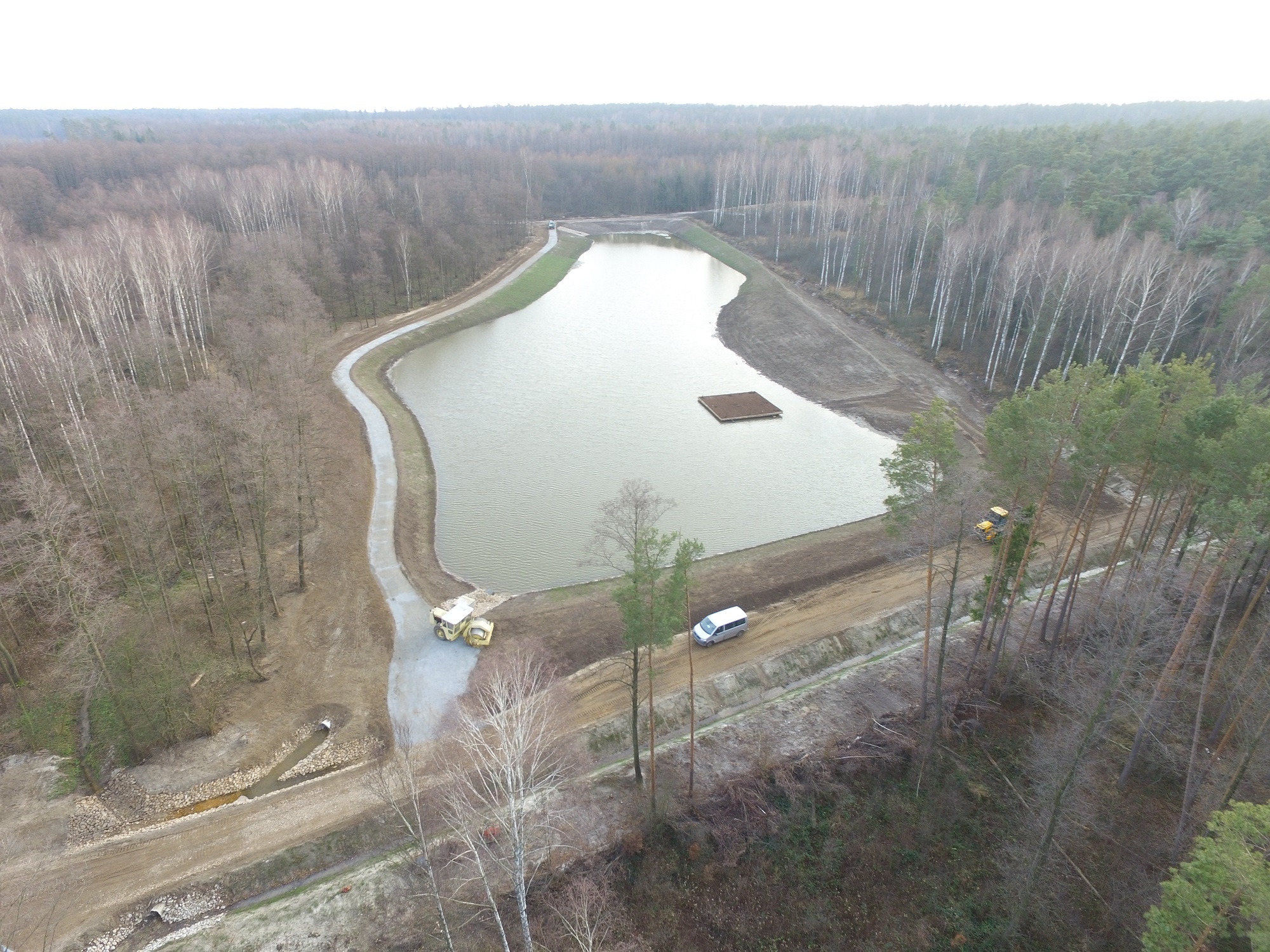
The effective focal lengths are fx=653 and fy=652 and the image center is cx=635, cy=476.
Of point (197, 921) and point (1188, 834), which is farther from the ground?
point (1188, 834)

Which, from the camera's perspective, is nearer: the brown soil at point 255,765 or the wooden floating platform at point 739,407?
the brown soil at point 255,765

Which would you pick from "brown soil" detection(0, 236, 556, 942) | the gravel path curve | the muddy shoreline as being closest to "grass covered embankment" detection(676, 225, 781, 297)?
the muddy shoreline

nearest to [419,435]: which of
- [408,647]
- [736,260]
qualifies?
[408,647]

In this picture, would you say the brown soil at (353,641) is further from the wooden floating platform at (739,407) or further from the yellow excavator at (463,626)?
the wooden floating platform at (739,407)

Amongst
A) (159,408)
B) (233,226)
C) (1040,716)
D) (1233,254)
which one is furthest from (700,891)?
(233,226)

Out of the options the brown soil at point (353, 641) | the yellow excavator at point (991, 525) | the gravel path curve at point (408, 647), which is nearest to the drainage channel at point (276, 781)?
the brown soil at point (353, 641)

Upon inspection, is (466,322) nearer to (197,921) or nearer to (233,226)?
(233,226)

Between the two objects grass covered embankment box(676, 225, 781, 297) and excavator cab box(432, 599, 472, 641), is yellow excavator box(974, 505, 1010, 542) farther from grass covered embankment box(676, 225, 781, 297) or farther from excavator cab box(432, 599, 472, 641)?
grass covered embankment box(676, 225, 781, 297)
